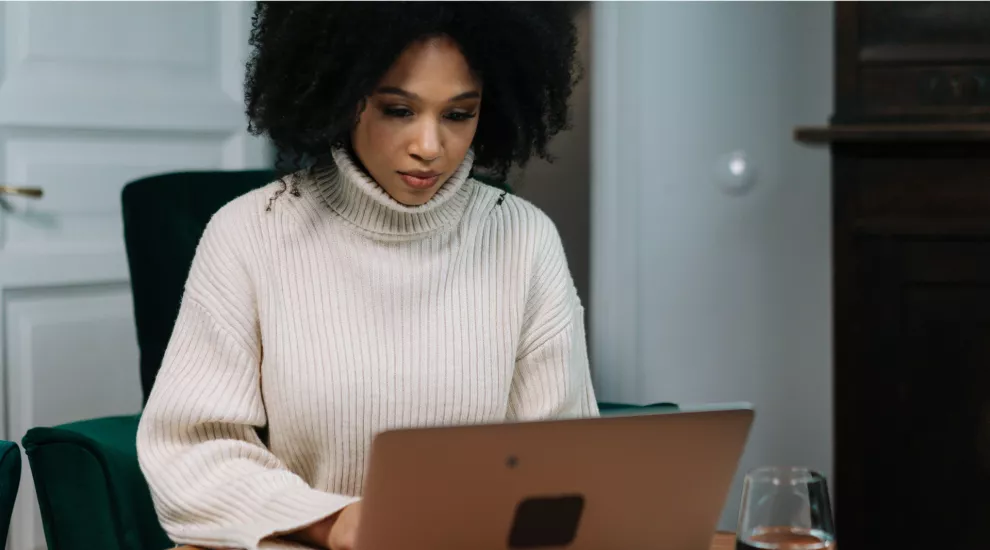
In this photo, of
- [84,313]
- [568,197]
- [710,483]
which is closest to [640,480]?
[710,483]

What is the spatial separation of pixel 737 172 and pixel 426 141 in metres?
1.33

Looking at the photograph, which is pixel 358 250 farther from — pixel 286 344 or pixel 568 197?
A: pixel 568 197

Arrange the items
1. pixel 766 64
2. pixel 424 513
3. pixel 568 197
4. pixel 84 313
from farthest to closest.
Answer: pixel 568 197 < pixel 766 64 < pixel 84 313 < pixel 424 513

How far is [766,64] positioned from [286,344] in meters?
1.50

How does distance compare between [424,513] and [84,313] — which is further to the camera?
[84,313]

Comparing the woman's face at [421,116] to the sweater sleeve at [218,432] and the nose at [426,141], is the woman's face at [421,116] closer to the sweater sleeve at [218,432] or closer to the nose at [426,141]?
the nose at [426,141]

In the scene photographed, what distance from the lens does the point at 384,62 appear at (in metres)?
1.21

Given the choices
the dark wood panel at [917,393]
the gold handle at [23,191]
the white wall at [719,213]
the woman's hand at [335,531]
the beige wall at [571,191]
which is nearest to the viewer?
the woman's hand at [335,531]

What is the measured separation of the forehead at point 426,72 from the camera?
121 centimetres

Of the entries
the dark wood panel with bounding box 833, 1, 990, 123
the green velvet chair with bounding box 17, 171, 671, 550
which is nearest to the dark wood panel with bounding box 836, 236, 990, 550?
the dark wood panel with bounding box 833, 1, 990, 123

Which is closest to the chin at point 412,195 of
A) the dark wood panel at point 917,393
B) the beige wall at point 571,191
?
the dark wood panel at point 917,393

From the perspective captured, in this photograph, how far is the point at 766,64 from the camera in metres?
2.41

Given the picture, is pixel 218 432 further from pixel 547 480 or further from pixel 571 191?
pixel 571 191

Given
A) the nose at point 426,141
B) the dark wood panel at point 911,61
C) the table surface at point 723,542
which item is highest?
the dark wood panel at point 911,61
